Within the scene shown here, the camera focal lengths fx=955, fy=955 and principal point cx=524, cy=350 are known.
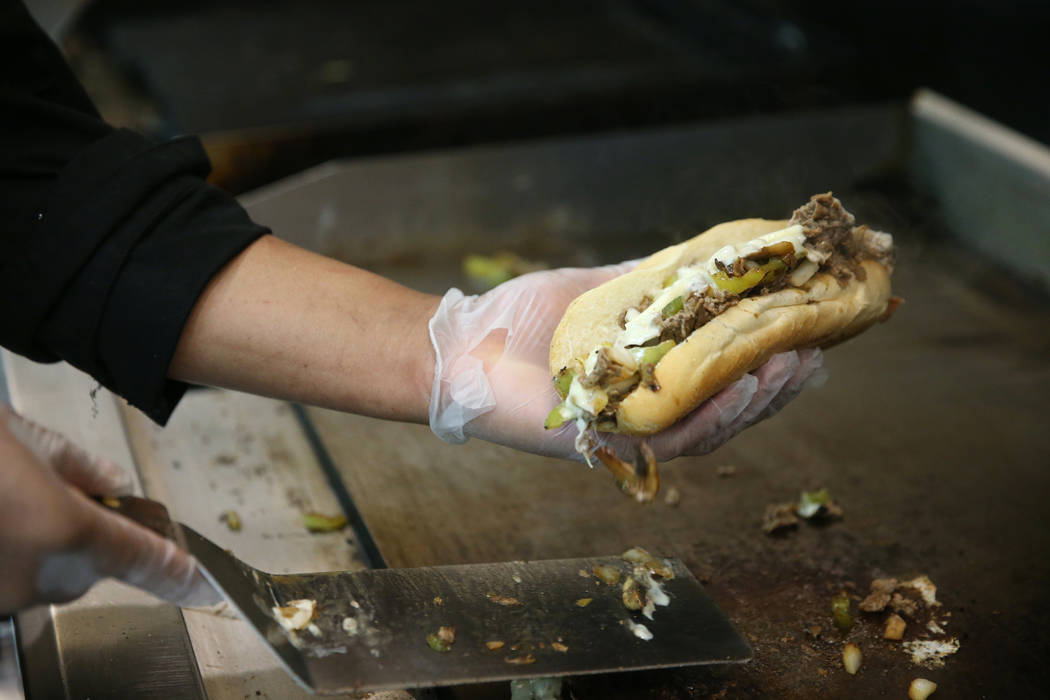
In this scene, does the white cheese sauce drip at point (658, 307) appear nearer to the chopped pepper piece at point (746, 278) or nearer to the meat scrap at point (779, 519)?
the chopped pepper piece at point (746, 278)

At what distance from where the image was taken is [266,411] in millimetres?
2627

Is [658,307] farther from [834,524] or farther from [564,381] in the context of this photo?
[834,524]

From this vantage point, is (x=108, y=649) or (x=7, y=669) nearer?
(x=108, y=649)

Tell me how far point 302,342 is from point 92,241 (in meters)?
0.42

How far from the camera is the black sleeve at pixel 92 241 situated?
175 centimetres

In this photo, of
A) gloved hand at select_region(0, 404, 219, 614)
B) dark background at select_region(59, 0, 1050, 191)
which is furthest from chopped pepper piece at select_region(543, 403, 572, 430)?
dark background at select_region(59, 0, 1050, 191)

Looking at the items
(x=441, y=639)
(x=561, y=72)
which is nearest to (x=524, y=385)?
(x=441, y=639)

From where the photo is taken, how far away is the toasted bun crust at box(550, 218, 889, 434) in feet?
5.51

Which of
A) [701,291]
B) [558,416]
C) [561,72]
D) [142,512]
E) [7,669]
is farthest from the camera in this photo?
[561,72]

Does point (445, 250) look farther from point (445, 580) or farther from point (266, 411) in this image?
point (445, 580)

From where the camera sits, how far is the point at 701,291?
1.79 metres

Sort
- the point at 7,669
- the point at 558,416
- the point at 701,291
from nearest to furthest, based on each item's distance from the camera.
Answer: the point at 558,416 → the point at 701,291 → the point at 7,669

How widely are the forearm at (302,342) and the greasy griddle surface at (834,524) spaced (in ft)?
1.20

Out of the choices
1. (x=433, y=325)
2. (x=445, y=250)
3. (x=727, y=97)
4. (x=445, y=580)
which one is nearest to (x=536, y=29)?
(x=727, y=97)
